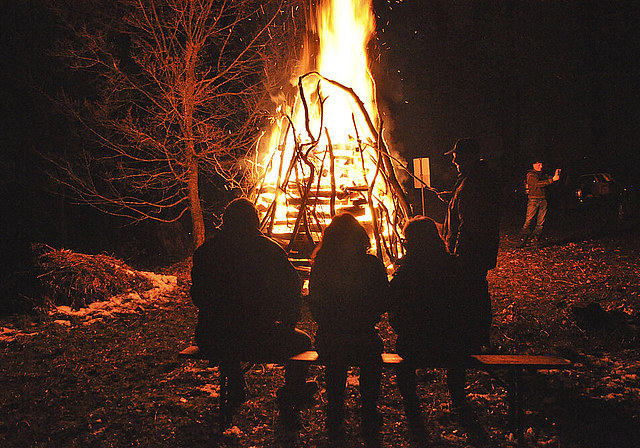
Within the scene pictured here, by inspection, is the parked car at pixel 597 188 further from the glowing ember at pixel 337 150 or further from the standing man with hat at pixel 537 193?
the glowing ember at pixel 337 150

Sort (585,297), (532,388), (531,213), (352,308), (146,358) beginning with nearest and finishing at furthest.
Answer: (352,308)
(532,388)
(146,358)
(585,297)
(531,213)

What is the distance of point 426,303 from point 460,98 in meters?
21.7

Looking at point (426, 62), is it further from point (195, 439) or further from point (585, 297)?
point (195, 439)

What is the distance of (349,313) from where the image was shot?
3.82 metres

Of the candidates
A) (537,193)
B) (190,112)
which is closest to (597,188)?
(537,193)

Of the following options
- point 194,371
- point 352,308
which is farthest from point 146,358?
point 352,308

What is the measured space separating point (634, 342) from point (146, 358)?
5.22 meters

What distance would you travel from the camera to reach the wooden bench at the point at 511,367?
371 centimetres

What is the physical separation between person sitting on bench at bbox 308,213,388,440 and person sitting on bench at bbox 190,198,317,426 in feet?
0.89

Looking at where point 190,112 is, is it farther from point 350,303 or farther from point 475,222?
point 350,303

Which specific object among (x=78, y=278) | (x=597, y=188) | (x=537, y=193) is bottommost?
(x=78, y=278)

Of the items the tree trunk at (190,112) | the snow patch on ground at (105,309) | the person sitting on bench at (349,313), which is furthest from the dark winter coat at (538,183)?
the person sitting on bench at (349,313)

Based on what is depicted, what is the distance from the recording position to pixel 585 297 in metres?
7.60

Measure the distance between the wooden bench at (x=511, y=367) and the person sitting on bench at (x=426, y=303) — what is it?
5.5 inches
